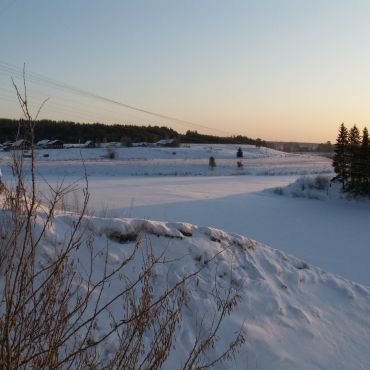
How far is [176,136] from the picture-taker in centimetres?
12962

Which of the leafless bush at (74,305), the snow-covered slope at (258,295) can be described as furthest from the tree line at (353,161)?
the leafless bush at (74,305)

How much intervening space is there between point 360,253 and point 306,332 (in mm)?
11168

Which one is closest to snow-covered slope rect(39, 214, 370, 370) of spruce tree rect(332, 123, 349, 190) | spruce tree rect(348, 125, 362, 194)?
spruce tree rect(348, 125, 362, 194)

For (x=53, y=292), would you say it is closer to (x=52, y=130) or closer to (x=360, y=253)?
(x=360, y=253)

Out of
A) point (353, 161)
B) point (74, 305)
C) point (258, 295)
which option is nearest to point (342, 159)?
point (353, 161)

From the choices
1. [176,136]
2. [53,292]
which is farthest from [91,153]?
[53,292]

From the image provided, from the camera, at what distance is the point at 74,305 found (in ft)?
17.9

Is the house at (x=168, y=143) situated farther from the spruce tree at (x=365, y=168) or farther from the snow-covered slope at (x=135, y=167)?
the spruce tree at (x=365, y=168)

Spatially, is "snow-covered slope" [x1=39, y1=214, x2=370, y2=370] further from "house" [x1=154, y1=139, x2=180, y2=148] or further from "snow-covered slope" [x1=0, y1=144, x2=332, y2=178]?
"house" [x1=154, y1=139, x2=180, y2=148]

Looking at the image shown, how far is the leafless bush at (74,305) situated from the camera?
209 centimetres

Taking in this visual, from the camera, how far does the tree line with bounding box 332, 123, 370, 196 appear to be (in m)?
34.6

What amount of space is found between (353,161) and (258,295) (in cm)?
3067

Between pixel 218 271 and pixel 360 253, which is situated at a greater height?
pixel 218 271

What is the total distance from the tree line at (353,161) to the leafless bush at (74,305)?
99.2 feet
